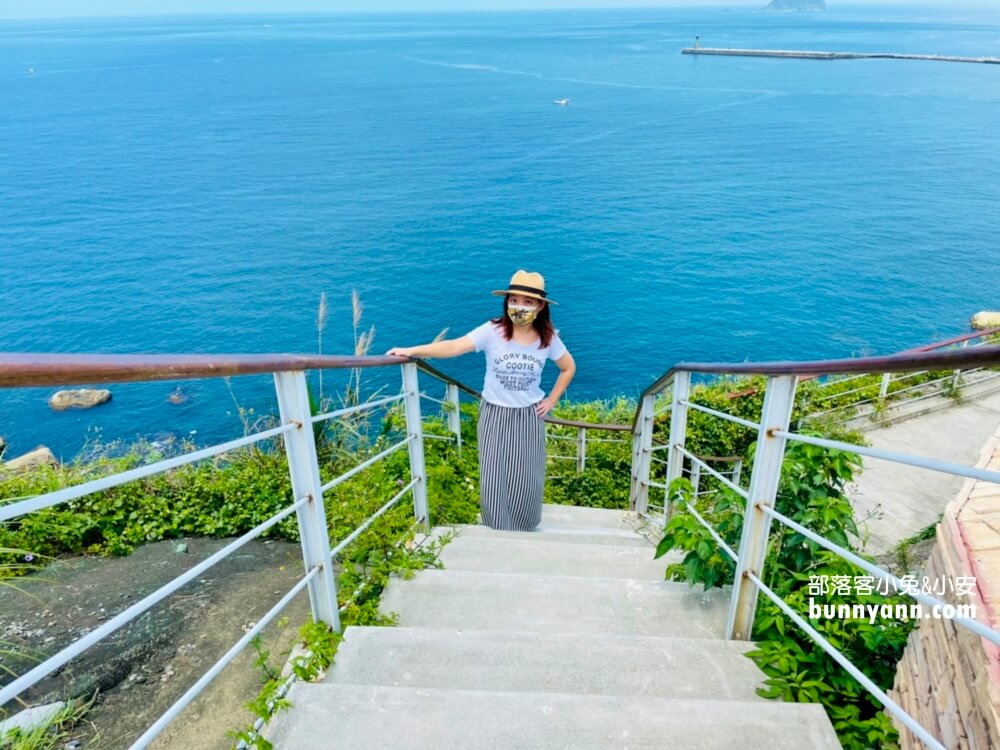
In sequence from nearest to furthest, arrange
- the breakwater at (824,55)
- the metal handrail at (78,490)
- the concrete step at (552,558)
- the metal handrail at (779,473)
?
the metal handrail at (78,490) → the metal handrail at (779,473) → the concrete step at (552,558) → the breakwater at (824,55)

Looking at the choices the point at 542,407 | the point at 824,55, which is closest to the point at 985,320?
the point at 542,407

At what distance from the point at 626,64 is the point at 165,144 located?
230ft

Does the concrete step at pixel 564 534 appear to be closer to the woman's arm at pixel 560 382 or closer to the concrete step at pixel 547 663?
the woman's arm at pixel 560 382

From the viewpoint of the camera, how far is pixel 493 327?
3.57 metres

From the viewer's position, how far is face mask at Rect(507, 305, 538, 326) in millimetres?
3442

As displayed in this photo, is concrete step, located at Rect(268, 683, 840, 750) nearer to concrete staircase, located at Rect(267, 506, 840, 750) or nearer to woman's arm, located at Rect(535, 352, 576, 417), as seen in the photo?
concrete staircase, located at Rect(267, 506, 840, 750)

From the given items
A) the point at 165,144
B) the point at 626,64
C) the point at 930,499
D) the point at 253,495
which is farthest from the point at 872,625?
the point at 626,64

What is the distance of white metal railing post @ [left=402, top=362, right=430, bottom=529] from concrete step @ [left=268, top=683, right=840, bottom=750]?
1.50 meters

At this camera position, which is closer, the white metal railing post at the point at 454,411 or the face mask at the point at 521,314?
the face mask at the point at 521,314

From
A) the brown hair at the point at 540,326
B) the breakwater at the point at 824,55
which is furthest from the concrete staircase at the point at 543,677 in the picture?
the breakwater at the point at 824,55

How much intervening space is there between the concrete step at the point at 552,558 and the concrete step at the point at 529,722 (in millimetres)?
1344

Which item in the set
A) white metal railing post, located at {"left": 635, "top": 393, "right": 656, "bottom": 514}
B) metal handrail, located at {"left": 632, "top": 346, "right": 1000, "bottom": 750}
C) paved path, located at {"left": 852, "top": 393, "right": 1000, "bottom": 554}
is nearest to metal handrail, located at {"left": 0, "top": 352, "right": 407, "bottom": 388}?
metal handrail, located at {"left": 632, "top": 346, "right": 1000, "bottom": 750}

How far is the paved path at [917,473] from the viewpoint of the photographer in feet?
22.3

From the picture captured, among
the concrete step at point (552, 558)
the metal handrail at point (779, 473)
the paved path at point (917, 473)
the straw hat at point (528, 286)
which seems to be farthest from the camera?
the paved path at point (917, 473)
